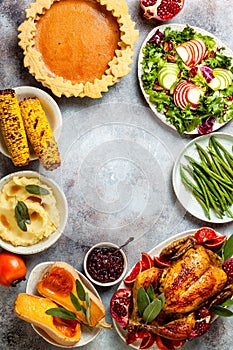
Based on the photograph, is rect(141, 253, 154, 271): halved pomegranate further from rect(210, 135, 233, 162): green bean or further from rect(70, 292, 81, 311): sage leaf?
rect(210, 135, 233, 162): green bean

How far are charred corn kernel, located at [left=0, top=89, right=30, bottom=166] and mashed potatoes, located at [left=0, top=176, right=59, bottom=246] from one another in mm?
137

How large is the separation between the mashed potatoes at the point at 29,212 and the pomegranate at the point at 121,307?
1.66 ft

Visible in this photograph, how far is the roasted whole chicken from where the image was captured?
3584 mm

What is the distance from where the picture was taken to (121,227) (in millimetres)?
3711

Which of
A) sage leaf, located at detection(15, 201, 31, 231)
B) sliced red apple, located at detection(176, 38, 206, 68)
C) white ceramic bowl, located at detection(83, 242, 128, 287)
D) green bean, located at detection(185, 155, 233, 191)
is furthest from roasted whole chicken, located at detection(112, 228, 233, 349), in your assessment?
sliced red apple, located at detection(176, 38, 206, 68)

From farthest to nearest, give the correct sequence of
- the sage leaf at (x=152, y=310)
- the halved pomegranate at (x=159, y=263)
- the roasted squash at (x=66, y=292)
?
the halved pomegranate at (x=159, y=263), the roasted squash at (x=66, y=292), the sage leaf at (x=152, y=310)

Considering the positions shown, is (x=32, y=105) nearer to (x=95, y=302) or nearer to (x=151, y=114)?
(x=151, y=114)

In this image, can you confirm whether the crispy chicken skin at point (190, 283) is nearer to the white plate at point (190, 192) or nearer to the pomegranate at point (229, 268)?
the pomegranate at point (229, 268)

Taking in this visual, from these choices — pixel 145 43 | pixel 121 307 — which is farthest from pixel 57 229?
pixel 145 43

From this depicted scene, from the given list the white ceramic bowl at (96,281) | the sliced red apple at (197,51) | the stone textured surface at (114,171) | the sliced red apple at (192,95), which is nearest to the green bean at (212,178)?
the stone textured surface at (114,171)

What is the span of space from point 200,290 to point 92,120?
3.50 ft

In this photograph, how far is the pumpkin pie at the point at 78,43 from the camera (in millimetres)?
3742

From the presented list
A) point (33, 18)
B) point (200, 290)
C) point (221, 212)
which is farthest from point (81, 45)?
point (200, 290)

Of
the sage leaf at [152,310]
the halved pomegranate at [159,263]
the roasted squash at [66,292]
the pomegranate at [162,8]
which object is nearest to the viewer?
the sage leaf at [152,310]
